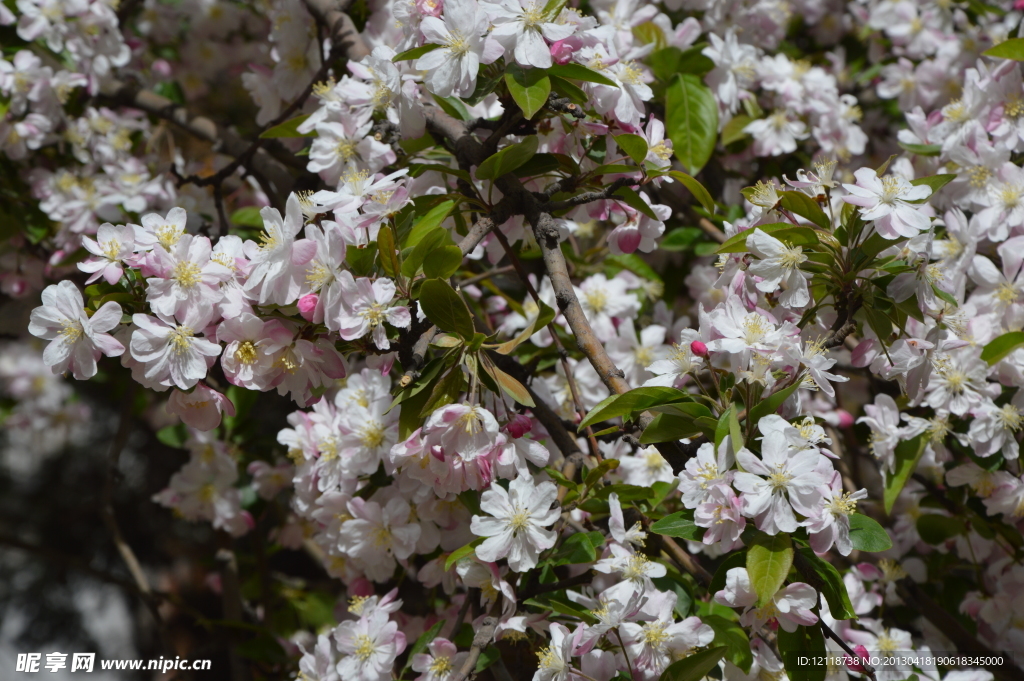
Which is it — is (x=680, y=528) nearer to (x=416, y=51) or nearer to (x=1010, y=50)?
(x=416, y=51)

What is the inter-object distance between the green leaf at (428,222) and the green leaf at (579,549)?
1.43ft

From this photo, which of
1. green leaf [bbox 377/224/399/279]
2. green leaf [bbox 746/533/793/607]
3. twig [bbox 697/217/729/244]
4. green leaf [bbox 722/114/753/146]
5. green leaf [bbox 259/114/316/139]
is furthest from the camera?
green leaf [bbox 722/114/753/146]

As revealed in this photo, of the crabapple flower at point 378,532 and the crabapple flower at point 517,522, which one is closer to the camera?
the crabapple flower at point 517,522

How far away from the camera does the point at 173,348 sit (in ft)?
2.91

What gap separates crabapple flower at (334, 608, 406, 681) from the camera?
1088 millimetres

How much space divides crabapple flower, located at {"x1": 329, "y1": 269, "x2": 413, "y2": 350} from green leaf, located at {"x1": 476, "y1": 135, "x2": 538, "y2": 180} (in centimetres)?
21

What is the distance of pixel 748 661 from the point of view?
0.99m

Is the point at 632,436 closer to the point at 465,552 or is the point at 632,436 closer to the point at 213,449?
the point at 465,552

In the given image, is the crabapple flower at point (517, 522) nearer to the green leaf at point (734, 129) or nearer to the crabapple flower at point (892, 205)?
the crabapple flower at point (892, 205)

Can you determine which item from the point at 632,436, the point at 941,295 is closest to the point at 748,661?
the point at 632,436

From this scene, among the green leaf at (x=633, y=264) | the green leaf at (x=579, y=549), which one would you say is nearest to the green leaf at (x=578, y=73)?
the green leaf at (x=579, y=549)

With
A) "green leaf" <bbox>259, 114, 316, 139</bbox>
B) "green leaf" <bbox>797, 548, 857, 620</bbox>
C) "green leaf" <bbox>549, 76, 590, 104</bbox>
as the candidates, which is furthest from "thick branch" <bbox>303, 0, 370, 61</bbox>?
"green leaf" <bbox>797, 548, 857, 620</bbox>

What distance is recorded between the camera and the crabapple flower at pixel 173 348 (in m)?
0.88

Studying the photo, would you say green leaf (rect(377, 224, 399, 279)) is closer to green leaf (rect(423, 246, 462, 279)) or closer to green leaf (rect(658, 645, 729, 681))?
green leaf (rect(423, 246, 462, 279))
